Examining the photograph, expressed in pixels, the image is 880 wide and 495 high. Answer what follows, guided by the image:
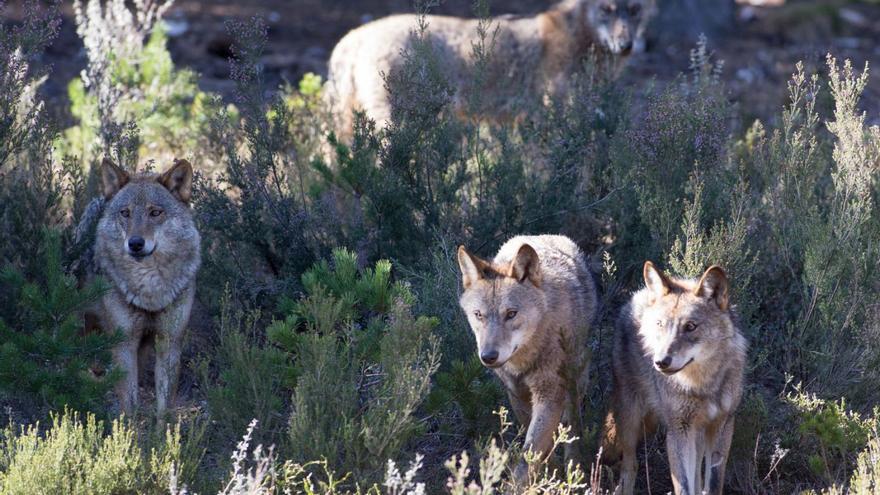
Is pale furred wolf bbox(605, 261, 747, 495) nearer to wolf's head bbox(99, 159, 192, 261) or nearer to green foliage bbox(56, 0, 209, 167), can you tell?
wolf's head bbox(99, 159, 192, 261)

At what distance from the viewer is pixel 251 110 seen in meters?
8.13

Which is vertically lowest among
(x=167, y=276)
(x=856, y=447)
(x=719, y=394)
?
(x=856, y=447)

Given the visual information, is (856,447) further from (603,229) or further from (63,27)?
(63,27)

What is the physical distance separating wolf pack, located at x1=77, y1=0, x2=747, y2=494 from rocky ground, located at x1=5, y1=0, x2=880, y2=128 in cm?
642

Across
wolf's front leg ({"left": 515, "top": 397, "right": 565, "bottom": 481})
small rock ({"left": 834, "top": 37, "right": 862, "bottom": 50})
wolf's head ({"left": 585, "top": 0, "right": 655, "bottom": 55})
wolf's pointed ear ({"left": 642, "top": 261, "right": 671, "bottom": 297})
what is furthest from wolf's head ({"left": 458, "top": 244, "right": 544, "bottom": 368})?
small rock ({"left": 834, "top": 37, "right": 862, "bottom": 50})

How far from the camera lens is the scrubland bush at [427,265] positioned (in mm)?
5898

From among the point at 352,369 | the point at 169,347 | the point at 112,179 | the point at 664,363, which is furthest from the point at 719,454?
the point at 112,179

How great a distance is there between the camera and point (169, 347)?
6660 millimetres

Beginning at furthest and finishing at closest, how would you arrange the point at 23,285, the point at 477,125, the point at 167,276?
the point at 477,125 → the point at 167,276 → the point at 23,285

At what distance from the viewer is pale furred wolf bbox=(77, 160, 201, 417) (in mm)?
6625

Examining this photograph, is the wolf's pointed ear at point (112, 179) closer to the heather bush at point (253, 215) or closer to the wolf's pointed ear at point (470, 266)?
the heather bush at point (253, 215)

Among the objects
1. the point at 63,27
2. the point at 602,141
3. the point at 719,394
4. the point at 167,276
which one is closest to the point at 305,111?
the point at 602,141

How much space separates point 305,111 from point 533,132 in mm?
2583

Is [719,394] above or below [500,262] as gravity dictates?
→ below
